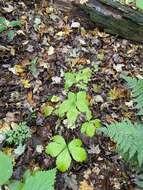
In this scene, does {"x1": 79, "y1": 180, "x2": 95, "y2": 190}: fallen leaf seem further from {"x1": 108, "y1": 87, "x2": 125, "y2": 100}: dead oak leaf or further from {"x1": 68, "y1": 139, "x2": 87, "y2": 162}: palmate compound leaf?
{"x1": 108, "y1": 87, "x2": 125, "y2": 100}: dead oak leaf

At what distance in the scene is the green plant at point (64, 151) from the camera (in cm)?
370

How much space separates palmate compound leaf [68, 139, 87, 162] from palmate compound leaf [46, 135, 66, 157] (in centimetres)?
9

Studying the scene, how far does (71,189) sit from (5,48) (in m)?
2.17

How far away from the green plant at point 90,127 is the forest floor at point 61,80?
5cm

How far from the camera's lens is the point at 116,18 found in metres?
5.14

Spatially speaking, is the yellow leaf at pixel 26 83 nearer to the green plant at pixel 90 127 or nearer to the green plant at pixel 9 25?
the green plant at pixel 9 25

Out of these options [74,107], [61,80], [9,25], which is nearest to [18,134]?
[74,107]

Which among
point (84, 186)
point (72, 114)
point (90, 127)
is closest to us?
point (84, 186)

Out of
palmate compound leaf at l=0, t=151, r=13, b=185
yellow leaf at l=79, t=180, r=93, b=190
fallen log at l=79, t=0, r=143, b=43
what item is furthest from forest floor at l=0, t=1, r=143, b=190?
palmate compound leaf at l=0, t=151, r=13, b=185

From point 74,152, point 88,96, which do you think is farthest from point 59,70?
point 74,152

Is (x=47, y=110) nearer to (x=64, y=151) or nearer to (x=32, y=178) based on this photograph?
(x=64, y=151)

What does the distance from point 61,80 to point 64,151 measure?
1092 mm

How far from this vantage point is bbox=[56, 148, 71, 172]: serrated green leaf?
367 cm

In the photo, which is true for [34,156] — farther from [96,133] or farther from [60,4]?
[60,4]
